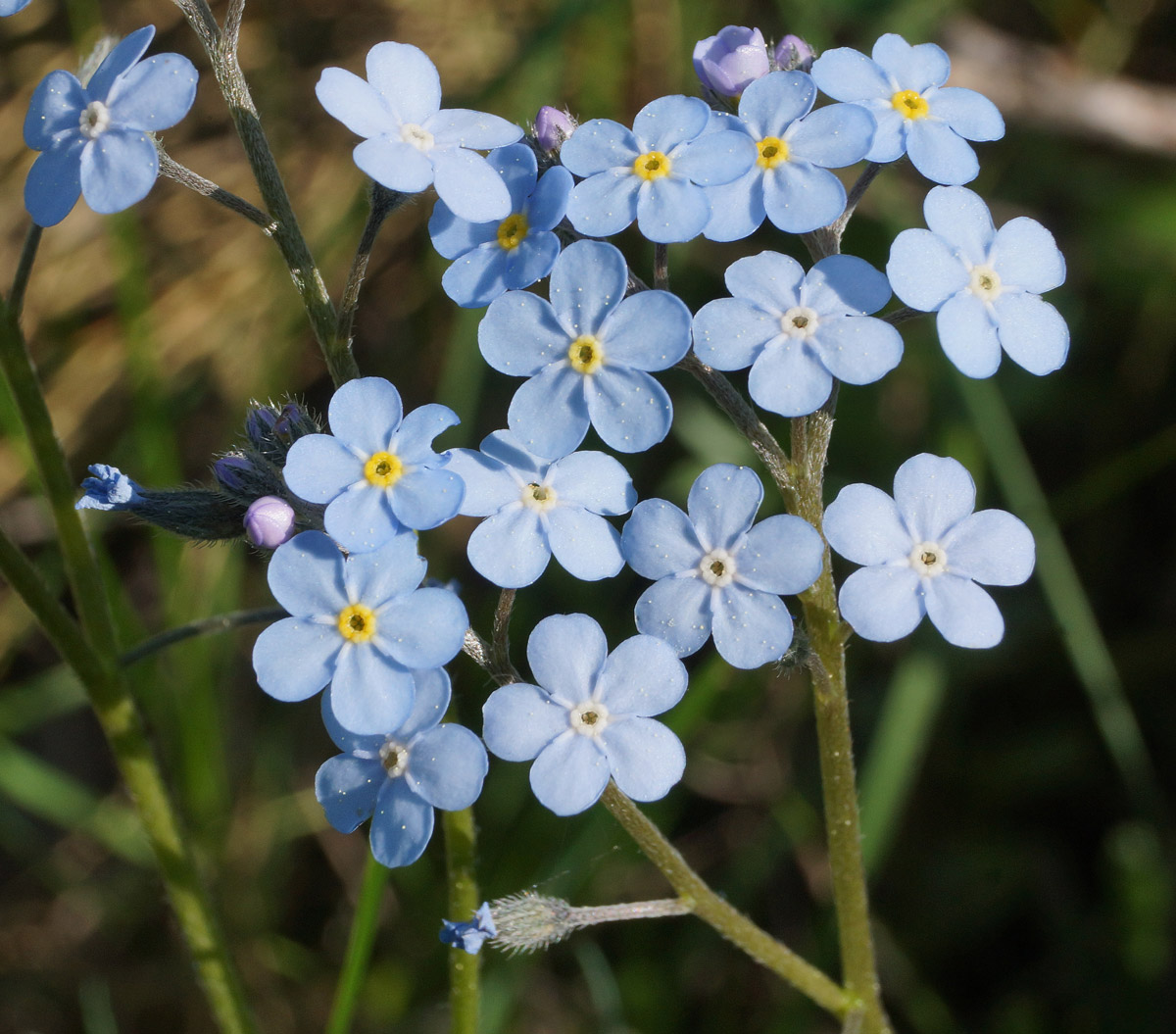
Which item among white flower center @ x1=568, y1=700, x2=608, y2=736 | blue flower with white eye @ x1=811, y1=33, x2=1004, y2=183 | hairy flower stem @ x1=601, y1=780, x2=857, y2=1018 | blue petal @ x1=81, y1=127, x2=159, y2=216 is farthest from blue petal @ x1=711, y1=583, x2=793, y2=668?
blue petal @ x1=81, y1=127, x2=159, y2=216

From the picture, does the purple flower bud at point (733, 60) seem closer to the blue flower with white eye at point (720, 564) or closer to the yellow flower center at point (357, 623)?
the blue flower with white eye at point (720, 564)

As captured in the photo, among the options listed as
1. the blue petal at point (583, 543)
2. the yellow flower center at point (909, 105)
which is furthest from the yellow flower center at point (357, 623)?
the yellow flower center at point (909, 105)

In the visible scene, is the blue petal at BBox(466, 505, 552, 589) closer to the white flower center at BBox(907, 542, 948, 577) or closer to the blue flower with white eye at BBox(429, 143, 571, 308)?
the blue flower with white eye at BBox(429, 143, 571, 308)

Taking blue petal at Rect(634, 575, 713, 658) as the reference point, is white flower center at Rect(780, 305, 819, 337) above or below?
above

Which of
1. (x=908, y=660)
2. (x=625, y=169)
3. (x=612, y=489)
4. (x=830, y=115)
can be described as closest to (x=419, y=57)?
(x=625, y=169)

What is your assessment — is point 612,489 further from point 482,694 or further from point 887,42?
point 482,694
